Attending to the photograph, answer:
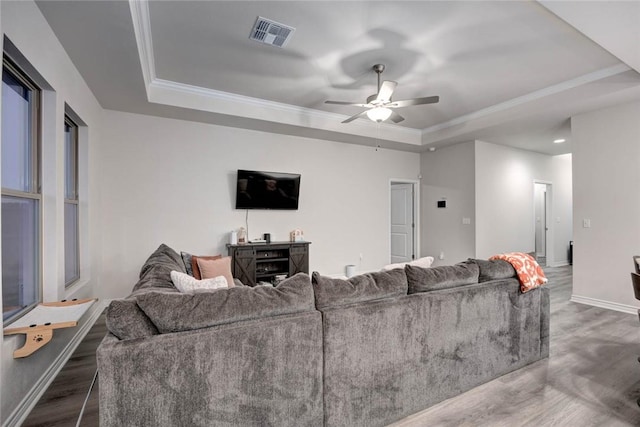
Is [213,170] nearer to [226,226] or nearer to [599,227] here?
[226,226]

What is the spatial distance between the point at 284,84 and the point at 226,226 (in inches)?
90.4

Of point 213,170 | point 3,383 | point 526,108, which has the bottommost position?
point 3,383

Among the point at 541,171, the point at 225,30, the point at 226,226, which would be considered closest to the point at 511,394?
the point at 225,30

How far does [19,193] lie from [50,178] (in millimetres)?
433

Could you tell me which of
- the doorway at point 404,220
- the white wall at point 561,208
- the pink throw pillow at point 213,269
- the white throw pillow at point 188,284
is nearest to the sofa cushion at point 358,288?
the white throw pillow at point 188,284

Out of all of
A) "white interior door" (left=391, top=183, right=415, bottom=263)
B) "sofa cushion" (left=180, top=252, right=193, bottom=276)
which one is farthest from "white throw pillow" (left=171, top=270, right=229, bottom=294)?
"white interior door" (left=391, top=183, right=415, bottom=263)

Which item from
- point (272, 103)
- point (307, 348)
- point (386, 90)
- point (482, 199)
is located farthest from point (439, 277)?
point (482, 199)

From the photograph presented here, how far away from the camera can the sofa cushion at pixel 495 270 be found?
2416 mm

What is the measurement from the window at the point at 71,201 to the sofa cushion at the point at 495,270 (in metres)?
3.94

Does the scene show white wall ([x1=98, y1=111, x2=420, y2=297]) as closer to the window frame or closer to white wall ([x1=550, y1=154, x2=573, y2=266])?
the window frame

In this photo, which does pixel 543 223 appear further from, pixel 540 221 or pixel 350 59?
pixel 350 59

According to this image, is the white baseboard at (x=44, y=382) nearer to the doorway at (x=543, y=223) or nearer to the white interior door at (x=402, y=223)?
the white interior door at (x=402, y=223)

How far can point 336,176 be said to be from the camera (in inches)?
232

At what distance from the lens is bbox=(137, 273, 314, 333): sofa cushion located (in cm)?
143
